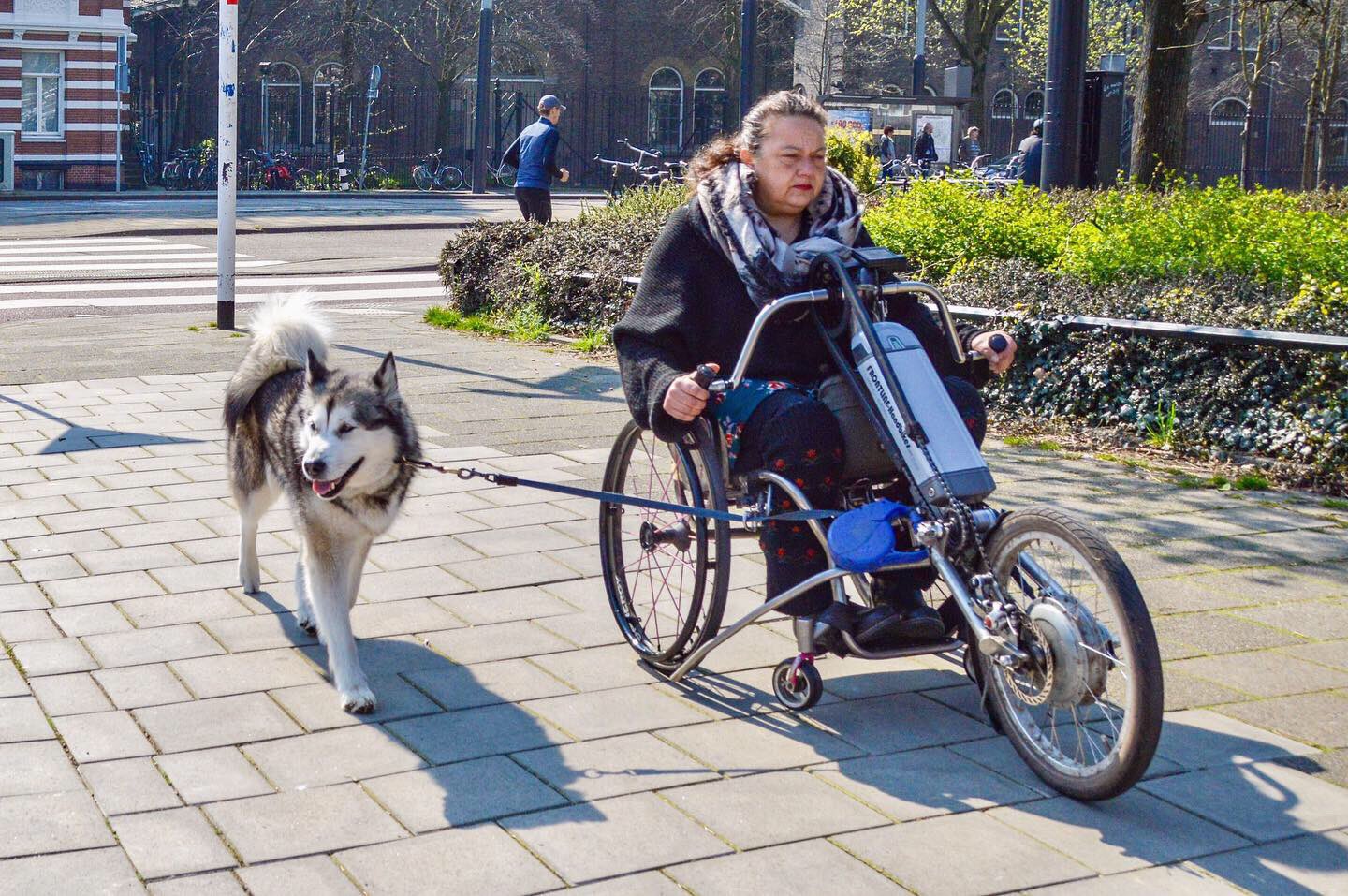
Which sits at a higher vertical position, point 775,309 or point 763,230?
point 763,230

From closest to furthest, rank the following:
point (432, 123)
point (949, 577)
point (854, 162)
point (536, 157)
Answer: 1. point (949, 577)
2. point (854, 162)
3. point (536, 157)
4. point (432, 123)

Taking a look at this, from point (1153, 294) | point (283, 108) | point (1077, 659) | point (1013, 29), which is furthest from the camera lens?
point (1013, 29)

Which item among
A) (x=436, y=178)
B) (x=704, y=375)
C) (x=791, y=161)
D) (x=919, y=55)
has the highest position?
(x=919, y=55)

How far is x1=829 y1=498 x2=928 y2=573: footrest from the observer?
151 inches

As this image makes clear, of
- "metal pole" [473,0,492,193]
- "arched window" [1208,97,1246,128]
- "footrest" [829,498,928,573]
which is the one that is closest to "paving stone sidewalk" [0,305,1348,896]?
"footrest" [829,498,928,573]

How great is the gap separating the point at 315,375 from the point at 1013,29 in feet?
146

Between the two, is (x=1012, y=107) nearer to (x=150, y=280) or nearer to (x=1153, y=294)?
(x=150, y=280)

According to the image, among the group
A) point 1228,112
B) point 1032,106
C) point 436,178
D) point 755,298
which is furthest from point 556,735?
point 1228,112

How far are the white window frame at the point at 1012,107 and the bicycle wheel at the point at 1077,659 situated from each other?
45.9 metres

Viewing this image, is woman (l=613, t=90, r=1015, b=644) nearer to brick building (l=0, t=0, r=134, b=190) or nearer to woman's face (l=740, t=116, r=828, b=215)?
woman's face (l=740, t=116, r=828, b=215)

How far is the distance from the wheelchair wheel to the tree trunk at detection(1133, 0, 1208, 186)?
9598 mm

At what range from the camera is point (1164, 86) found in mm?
13734

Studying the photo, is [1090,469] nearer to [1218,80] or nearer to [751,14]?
[751,14]

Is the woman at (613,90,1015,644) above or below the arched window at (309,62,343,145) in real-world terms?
below
